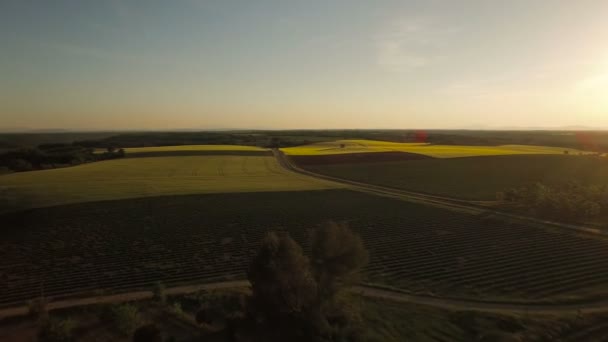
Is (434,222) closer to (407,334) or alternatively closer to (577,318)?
(577,318)

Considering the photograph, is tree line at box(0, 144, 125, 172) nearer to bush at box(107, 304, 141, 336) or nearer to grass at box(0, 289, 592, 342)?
grass at box(0, 289, 592, 342)

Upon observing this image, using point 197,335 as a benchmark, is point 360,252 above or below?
above

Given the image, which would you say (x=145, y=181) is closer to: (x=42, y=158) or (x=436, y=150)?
(x=42, y=158)

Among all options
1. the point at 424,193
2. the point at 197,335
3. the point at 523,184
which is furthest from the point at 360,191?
the point at 197,335

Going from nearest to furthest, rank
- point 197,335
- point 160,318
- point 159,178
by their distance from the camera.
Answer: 1. point 197,335
2. point 160,318
3. point 159,178

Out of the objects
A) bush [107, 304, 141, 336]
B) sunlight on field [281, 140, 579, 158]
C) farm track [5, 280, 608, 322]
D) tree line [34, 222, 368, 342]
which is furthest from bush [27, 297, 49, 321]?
sunlight on field [281, 140, 579, 158]

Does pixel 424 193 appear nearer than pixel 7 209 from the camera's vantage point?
No

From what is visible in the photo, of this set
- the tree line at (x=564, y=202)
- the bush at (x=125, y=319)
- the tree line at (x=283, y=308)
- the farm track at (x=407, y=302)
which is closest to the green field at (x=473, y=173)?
the tree line at (x=564, y=202)

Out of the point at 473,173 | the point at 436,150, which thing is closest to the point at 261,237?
the point at 473,173
